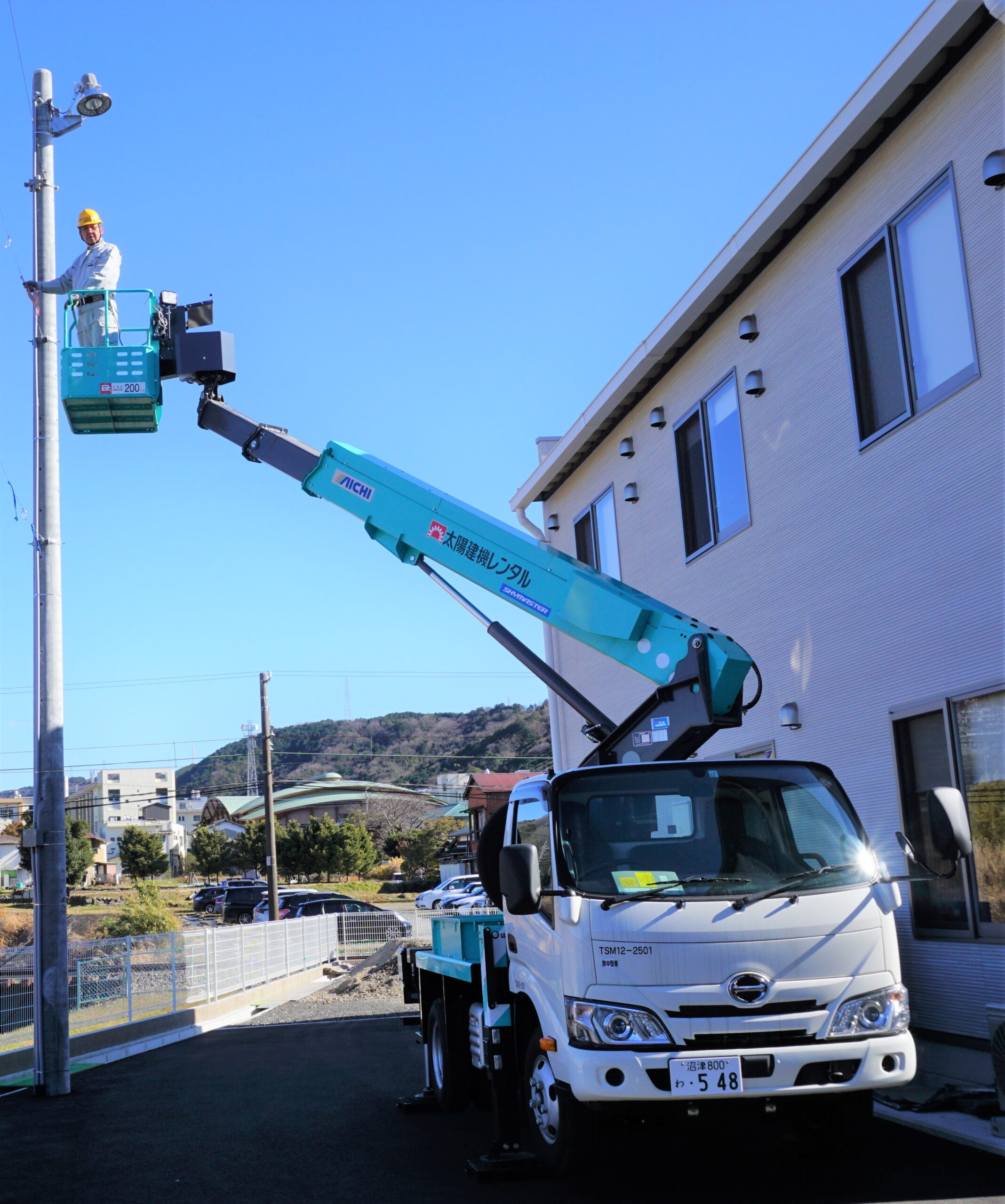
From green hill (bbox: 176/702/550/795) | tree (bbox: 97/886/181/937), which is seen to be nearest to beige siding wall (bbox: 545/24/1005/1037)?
tree (bbox: 97/886/181/937)

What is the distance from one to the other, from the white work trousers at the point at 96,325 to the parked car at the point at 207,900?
46.1 m

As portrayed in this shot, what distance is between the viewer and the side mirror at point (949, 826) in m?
6.03

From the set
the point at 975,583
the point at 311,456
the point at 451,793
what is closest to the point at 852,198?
the point at 975,583

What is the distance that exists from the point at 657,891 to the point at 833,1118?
5.63 feet

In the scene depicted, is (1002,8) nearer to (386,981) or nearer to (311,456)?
(311,456)

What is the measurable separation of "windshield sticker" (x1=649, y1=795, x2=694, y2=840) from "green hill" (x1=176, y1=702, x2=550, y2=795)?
10399 centimetres

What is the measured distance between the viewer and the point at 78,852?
59.4m

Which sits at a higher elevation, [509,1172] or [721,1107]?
[721,1107]

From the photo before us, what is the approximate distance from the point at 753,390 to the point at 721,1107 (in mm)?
7330

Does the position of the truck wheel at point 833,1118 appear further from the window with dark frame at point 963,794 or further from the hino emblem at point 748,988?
the window with dark frame at point 963,794

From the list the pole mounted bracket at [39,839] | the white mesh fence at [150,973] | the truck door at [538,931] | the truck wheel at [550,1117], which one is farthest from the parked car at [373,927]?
the truck wheel at [550,1117]

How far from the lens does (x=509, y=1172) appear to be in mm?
6547

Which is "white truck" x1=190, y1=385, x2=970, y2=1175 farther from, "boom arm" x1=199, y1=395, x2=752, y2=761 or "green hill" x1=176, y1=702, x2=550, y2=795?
"green hill" x1=176, y1=702, x2=550, y2=795

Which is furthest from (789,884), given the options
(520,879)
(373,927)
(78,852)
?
(78,852)
